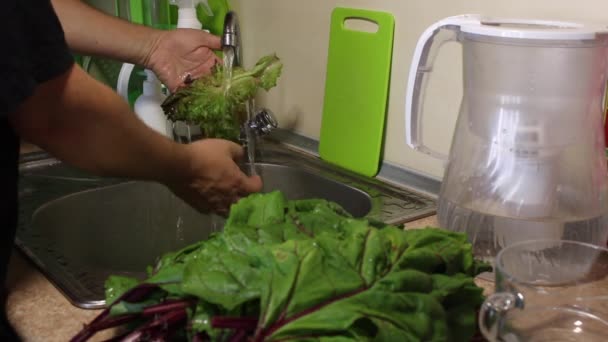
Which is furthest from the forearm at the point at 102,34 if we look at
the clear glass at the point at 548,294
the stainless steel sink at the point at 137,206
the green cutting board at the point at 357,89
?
the clear glass at the point at 548,294

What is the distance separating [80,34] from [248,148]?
1.27 ft

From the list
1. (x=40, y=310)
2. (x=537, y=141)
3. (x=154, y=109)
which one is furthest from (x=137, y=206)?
(x=537, y=141)

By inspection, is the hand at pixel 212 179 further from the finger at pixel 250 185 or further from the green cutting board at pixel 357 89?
the green cutting board at pixel 357 89

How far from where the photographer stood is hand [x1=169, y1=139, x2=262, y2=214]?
0.85m

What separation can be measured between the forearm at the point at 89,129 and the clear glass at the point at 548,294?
400 millimetres

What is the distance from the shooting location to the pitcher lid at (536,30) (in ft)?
2.33

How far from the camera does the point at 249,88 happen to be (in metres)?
1.21

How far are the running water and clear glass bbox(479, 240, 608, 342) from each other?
0.68 meters

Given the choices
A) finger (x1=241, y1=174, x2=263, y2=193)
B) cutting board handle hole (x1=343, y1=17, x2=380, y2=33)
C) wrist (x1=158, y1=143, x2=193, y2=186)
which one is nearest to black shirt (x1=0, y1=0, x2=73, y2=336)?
wrist (x1=158, y1=143, x2=193, y2=186)

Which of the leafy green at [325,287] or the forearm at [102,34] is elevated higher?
the forearm at [102,34]

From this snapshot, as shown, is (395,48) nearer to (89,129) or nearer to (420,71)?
(420,71)

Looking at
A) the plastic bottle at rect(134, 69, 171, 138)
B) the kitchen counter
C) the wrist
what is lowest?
the kitchen counter

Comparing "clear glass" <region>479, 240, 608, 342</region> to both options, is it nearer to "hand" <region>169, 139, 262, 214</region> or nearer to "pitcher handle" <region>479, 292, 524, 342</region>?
"pitcher handle" <region>479, 292, 524, 342</region>

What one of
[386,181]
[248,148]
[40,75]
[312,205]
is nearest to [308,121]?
[248,148]
